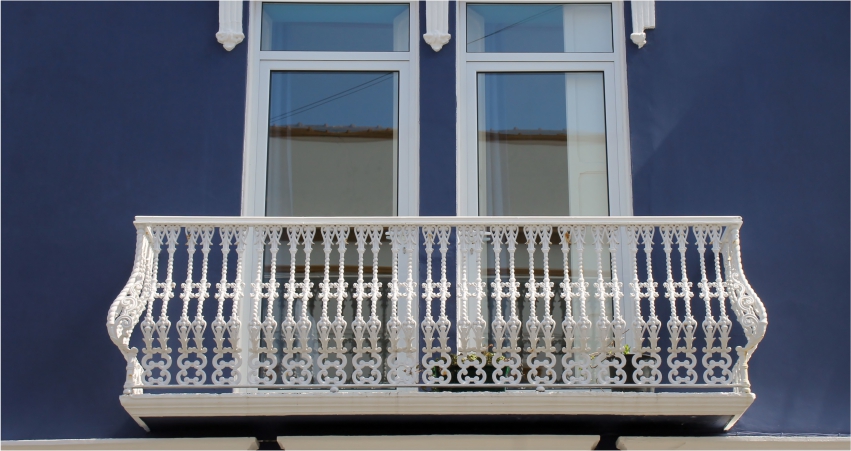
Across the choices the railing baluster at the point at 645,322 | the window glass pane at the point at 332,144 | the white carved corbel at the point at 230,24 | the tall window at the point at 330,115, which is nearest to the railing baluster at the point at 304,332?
the tall window at the point at 330,115

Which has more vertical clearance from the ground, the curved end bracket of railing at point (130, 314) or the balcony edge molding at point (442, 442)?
the curved end bracket of railing at point (130, 314)

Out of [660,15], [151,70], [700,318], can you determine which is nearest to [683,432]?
[700,318]

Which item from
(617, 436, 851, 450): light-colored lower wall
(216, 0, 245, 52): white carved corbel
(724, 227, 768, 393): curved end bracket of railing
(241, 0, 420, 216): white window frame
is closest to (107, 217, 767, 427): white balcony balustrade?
(724, 227, 768, 393): curved end bracket of railing

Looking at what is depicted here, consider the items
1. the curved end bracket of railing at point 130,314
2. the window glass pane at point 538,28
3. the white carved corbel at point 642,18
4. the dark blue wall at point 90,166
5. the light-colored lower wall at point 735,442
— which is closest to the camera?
the curved end bracket of railing at point 130,314

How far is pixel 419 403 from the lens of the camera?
17.1ft

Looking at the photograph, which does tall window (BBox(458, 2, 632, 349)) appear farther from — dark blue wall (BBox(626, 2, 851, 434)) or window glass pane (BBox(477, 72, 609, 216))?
dark blue wall (BBox(626, 2, 851, 434))

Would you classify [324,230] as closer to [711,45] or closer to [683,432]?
[683,432]

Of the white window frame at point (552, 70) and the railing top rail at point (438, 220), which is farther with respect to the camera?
the white window frame at point (552, 70)

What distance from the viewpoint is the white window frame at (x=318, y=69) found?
6.09 m

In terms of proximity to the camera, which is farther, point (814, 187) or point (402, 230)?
point (814, 187)

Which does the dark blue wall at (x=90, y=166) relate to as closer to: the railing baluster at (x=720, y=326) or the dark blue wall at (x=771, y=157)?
the dark blue wall at (x=771, y=157)

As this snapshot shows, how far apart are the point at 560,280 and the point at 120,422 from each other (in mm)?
2504

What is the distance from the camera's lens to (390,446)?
534 centimetres

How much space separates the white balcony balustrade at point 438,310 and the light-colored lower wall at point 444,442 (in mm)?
225
